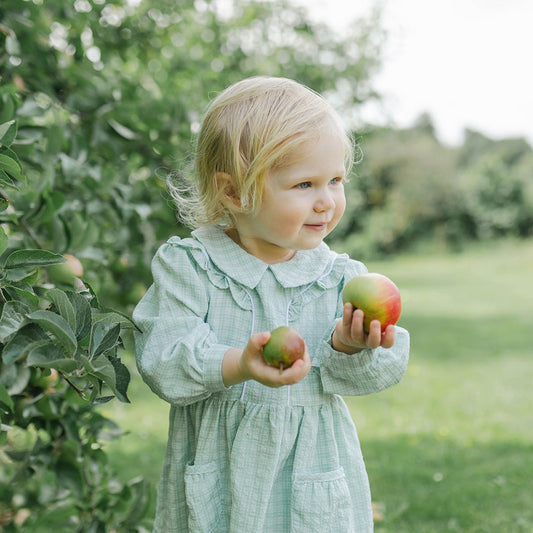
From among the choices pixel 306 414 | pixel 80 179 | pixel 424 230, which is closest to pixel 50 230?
pixel 80 179

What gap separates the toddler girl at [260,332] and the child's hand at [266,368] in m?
0.09

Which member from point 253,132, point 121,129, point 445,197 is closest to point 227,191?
point 253,132

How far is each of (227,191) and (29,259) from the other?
0.43 metres

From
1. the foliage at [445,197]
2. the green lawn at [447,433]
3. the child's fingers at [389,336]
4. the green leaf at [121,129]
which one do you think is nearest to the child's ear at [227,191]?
the child's fingers at [389,336]

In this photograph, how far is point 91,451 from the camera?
69.0 inches

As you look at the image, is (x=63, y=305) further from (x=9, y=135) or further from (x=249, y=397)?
(x=249, y=397)

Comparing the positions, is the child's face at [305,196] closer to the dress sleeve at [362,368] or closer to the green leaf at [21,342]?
the dress sleeve at [362,368]

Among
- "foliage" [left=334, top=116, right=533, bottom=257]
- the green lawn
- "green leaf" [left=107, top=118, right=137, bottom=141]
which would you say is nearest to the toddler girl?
"green leaf" [left=107, top=118, right=137, bottom=141]

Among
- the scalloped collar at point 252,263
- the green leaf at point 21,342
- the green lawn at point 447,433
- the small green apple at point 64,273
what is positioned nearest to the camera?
the green leaf at point 21,342

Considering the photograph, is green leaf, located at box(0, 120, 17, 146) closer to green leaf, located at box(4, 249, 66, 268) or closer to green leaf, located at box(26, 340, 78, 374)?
green leaf, located at box(4, 249, 66, 268)

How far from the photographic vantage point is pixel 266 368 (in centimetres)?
105

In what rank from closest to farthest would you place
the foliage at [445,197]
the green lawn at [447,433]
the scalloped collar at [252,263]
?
1. the scalloped collar at [252,263]
2. the green lawn at [447,433]
3. the foliage at [445,197]

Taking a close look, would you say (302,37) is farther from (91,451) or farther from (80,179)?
(91,451)

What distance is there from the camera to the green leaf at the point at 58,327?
0.96 m
